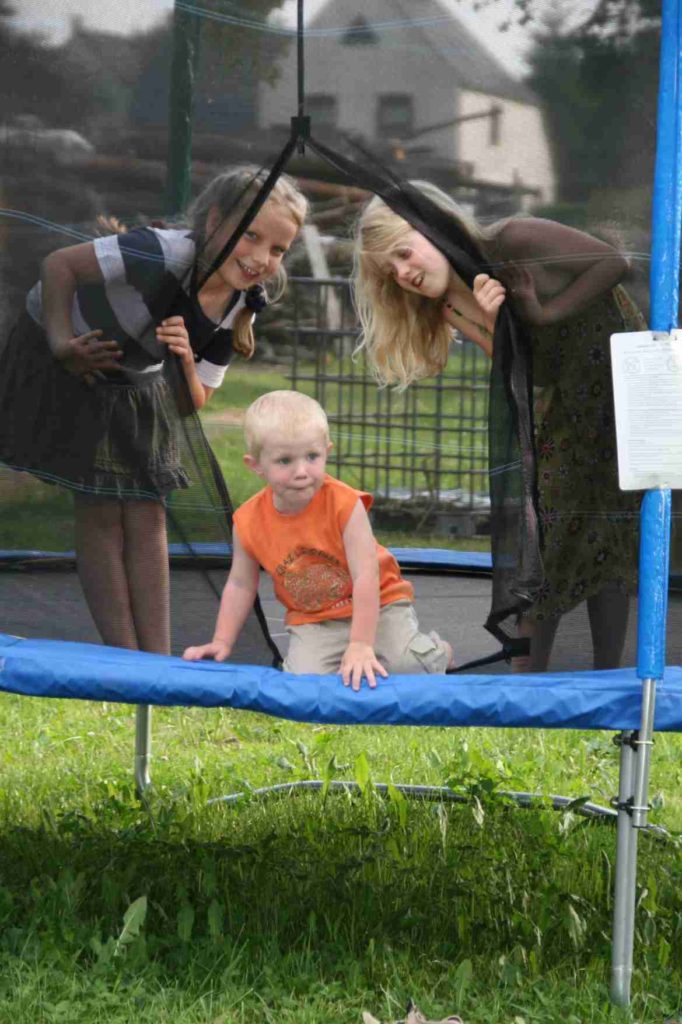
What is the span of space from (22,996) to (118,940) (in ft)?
0.66

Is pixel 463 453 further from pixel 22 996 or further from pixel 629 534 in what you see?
pixel 22 996

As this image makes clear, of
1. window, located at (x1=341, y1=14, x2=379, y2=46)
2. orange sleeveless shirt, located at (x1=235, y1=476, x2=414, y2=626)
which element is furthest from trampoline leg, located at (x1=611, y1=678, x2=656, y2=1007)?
window, located at (x1=341, y1=14, x2=379, y2=46)

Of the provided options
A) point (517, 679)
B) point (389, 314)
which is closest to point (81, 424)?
point (389, 314)

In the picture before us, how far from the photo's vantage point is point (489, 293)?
254 cm

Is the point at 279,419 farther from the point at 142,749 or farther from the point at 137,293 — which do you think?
the point at 142,749

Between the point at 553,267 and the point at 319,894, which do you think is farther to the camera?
the point at 319,894

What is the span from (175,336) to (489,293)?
58 cm

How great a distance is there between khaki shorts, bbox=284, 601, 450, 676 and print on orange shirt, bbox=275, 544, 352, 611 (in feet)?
0.13

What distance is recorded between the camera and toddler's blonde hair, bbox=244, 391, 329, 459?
8.59 feet

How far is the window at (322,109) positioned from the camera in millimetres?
2559

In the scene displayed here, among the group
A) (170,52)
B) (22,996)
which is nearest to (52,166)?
(170,52)

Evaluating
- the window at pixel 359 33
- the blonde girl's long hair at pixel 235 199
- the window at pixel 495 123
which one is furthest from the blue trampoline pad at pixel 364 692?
the window at pixel 359 33

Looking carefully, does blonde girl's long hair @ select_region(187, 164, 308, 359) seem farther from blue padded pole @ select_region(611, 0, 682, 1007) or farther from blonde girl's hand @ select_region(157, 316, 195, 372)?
blue padded pole @ select_region(611, 0, 682, 1007)

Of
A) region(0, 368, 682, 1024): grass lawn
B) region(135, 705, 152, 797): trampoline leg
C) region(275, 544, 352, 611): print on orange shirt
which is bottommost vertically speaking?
region(0, 368, 682, 1024): grass lawn
